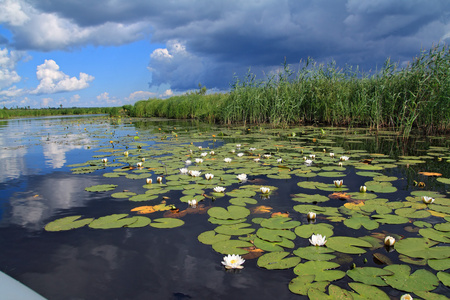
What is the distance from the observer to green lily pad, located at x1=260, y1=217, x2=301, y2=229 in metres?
1.92

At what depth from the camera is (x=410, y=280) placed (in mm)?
1322

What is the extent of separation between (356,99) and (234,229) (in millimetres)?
8303

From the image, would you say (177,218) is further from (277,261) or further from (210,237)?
(277,261)

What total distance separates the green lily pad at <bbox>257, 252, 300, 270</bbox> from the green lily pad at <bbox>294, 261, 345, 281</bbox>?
0.05 metres

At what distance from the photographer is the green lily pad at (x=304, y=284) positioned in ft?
4.18

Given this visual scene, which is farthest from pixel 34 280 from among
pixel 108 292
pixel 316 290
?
pixel 316 290

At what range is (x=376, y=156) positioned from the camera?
441 cm

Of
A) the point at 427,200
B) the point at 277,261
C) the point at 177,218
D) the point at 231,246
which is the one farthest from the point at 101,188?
the point at 427,200

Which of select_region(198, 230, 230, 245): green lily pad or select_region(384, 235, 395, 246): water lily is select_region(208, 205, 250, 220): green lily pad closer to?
select_region(198, 230, 230, 245): green lily pad

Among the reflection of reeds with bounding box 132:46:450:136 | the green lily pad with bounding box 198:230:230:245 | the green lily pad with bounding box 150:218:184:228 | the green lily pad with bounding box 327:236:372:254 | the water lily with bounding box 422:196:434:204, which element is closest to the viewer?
the green lily pad with bounding box 327:236:372:254

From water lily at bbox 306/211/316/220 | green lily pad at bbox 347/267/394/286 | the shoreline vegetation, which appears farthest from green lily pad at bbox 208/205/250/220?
the shoreline vegetation

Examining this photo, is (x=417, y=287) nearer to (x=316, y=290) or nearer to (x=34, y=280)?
→ (x=316, y=290)

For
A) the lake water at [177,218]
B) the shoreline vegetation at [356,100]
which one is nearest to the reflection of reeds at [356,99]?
the shoreline vegetation at [356,100]

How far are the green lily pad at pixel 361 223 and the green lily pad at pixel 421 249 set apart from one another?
0.75 feet
